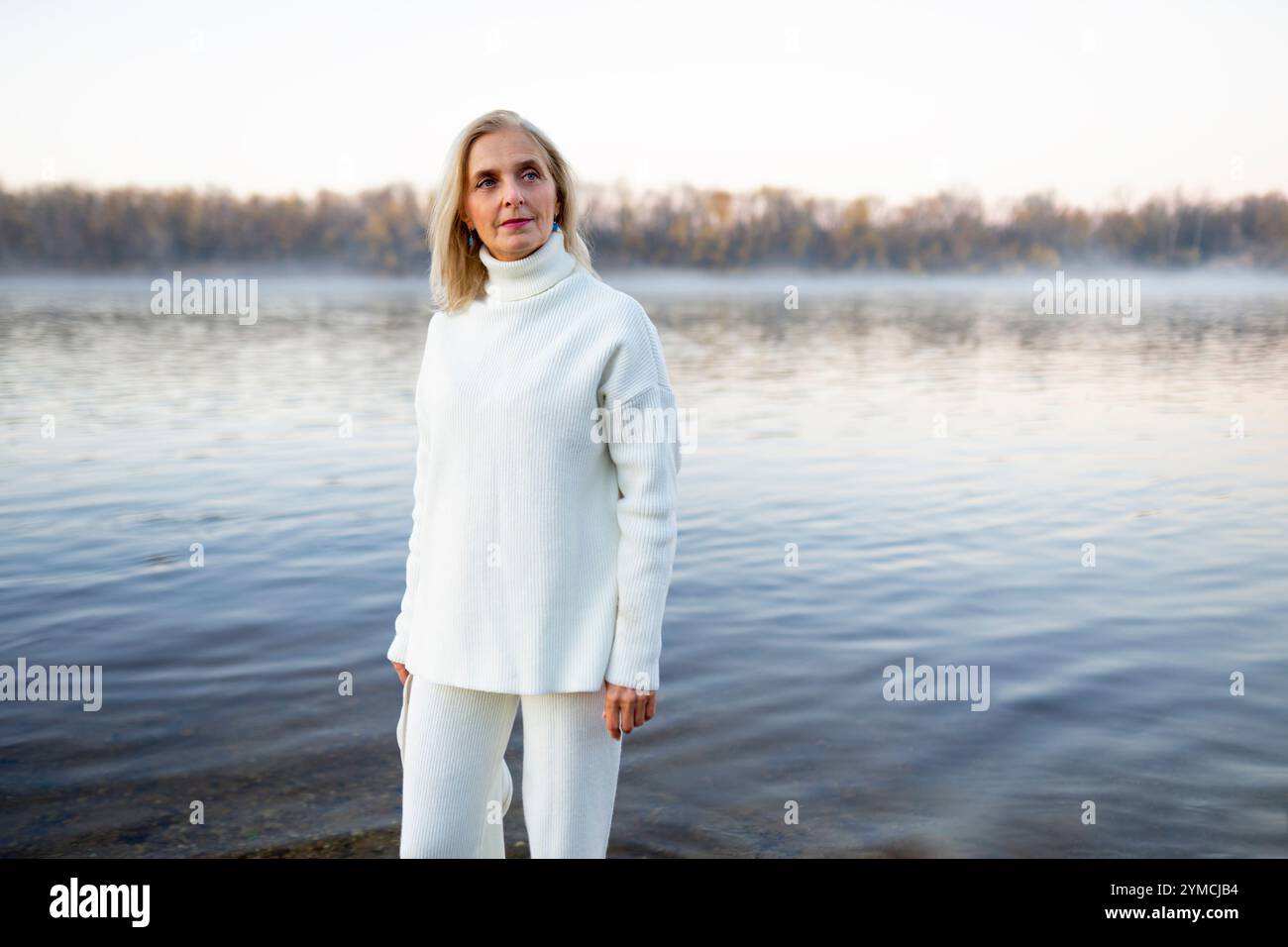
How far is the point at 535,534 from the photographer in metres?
2.41

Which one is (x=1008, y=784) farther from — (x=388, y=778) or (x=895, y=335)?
(x=895, y=335)

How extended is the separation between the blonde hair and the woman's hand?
856mm

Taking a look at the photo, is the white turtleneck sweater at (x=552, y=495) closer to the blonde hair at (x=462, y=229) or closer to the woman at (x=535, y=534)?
the woman at (x=535, y=534)

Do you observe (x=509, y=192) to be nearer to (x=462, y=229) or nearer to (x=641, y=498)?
(x=462, y=229)

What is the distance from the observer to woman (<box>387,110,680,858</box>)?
7.83ft

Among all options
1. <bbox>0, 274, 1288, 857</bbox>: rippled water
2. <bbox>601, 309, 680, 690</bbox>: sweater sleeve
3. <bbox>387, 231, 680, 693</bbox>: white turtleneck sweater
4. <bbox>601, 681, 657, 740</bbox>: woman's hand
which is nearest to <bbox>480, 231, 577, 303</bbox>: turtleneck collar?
<bbox>387, 231, 680, 693</bbox>: white turtleneck sweater

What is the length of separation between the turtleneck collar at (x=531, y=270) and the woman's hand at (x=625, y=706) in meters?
0.80

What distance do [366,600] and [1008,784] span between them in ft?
12.1

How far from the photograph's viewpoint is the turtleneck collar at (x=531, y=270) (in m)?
2.46

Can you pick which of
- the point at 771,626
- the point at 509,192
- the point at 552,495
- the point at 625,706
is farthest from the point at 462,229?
the point at 771,626

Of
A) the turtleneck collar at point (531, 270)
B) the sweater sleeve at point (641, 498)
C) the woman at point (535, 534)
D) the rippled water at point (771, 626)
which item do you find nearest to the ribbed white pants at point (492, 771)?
the woman at point (535, 534)

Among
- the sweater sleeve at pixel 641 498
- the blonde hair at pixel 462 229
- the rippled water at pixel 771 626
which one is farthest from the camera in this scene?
the rippled water at pixel 771 626

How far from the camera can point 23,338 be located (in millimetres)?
24828
